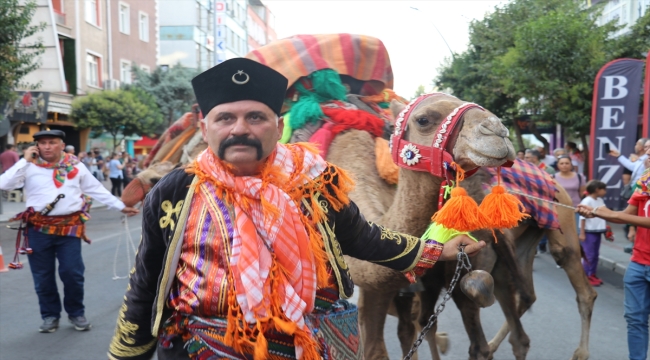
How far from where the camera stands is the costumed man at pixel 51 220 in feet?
22.8

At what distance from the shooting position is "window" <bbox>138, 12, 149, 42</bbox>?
39.2 m

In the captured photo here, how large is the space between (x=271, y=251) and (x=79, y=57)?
3136 cm


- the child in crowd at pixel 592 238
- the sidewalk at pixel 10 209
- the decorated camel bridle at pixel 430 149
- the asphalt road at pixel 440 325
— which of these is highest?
the decorated camel bridle at pixel 430 149

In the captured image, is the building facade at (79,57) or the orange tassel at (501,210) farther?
the building facade at (79,57)

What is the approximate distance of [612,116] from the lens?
38.9 ft

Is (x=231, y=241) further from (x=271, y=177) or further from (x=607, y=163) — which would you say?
(x=607, y=163)

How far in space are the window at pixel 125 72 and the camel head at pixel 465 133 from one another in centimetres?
3454

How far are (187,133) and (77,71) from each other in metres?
25.3

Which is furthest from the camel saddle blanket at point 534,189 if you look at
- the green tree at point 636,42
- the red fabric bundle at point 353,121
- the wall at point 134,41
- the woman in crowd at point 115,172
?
the wall at point 134,41

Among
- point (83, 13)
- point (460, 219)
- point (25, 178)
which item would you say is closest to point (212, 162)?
point (460, 219)

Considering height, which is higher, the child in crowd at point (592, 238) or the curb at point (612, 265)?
the child in crowd at point (592, 238)

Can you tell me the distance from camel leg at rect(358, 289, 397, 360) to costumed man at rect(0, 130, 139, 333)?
3836 mm

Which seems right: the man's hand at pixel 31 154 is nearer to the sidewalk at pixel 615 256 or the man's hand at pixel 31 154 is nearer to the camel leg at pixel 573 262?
the camel leg at pixel 573 262

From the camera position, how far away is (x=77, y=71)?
31062mm
